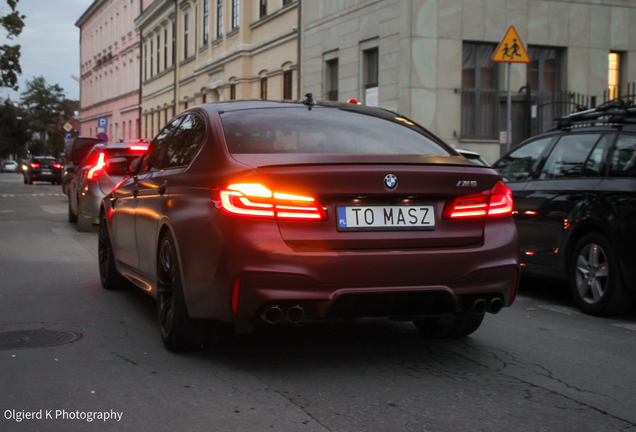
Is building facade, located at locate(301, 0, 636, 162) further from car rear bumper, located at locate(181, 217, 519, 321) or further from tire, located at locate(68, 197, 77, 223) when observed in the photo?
car rear bumper, located at locate(181, 217, 519, 321)

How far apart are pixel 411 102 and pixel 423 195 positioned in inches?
651

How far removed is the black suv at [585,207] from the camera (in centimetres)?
688

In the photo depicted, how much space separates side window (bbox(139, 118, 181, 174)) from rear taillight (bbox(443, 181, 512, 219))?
2.48 m

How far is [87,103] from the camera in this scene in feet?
287

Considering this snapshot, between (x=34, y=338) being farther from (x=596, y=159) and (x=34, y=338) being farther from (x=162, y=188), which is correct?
(x=596, y=159)

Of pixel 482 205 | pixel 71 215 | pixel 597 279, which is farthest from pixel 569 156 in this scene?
pixel 71 215

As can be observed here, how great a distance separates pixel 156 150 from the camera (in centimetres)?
676

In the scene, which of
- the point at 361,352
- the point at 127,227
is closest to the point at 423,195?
the point at 361,352

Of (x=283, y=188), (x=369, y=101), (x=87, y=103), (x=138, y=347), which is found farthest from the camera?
(x=87, y=103)

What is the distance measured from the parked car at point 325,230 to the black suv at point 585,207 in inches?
85.2

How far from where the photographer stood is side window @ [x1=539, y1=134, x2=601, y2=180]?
7.68 metres

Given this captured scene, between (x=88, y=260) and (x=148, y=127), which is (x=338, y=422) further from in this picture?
(x=148, y=127)

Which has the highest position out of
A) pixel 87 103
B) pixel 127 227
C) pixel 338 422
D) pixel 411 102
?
pixel 87 103

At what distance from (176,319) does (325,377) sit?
1039 millimetres
